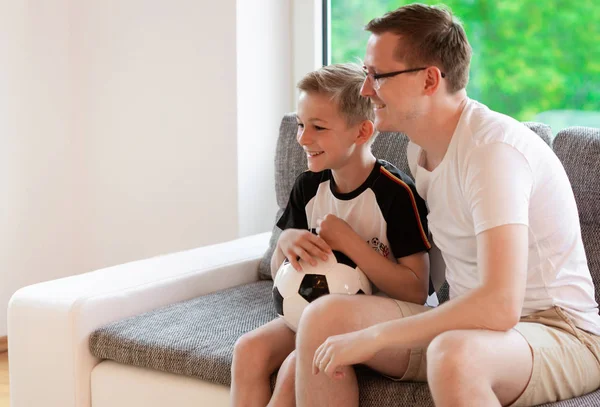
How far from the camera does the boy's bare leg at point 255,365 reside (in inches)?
74.8

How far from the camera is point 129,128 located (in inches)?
139

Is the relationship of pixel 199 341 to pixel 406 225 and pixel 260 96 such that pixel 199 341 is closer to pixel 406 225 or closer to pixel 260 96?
pixel 406 225

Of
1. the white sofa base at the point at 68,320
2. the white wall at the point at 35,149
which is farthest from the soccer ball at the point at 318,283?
the white wall at the point at 35,149

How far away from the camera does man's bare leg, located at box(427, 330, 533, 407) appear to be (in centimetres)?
147

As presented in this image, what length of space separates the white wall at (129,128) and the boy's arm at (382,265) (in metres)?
→ 1.36

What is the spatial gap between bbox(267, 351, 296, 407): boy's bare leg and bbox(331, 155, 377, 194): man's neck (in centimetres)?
44

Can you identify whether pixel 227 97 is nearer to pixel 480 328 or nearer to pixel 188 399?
pixel 188 399

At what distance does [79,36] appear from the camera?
11.9 feet

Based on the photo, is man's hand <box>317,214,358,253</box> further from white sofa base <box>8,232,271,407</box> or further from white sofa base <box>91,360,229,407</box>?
white sofa base <box>8,232,271,407</box>

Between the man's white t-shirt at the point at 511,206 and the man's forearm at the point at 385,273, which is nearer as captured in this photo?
the man's white t-shirt at the point at 511,206

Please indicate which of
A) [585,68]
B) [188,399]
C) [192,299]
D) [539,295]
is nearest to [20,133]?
[192,299]

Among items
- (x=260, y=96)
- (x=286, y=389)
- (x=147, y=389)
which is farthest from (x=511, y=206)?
(x=260, y=96)

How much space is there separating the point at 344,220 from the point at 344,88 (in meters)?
0.31

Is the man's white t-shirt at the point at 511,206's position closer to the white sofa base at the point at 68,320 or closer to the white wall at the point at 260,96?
the white sofa base at the point at 68,320
